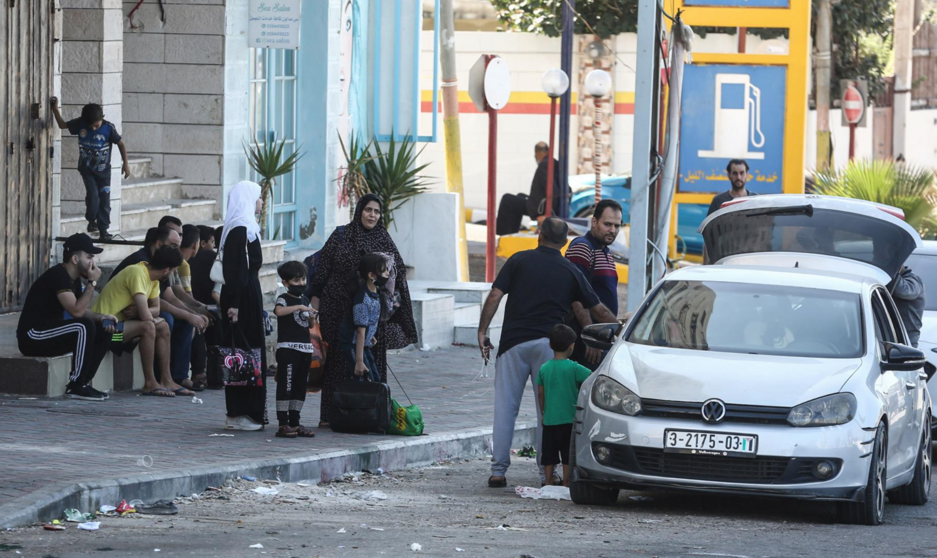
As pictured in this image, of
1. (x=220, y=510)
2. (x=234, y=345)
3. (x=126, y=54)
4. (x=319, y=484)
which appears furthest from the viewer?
(x=126, y=54)

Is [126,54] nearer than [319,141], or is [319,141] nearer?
[126,54]

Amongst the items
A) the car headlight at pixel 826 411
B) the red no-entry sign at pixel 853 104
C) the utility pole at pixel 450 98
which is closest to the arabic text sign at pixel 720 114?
the utility pole at pixel 450 98

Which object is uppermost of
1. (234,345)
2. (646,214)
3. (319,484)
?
(646,214)

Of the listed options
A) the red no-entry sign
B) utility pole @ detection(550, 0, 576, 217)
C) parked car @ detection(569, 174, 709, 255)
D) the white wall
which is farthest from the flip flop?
the red no-entry sign

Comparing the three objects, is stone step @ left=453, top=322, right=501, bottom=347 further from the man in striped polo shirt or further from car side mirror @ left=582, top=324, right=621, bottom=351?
car side mirror @ left=582, top=324, right=621, bottom=351

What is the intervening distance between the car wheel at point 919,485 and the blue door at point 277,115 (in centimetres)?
960

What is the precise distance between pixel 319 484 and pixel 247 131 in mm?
8439

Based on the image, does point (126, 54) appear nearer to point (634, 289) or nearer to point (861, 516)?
point (634, 289)

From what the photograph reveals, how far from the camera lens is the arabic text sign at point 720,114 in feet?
62.2

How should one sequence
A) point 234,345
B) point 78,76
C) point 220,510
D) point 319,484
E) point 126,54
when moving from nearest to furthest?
point 220,510
point 319,484
point 234,345
point 78,76
point 126,54

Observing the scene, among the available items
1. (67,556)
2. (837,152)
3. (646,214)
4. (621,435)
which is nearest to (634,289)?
(646,214)

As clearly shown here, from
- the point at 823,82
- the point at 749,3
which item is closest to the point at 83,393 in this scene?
the point at 749,3

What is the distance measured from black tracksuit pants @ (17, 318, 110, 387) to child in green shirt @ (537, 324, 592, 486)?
12.2 feet

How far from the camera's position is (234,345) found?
10352 mm
